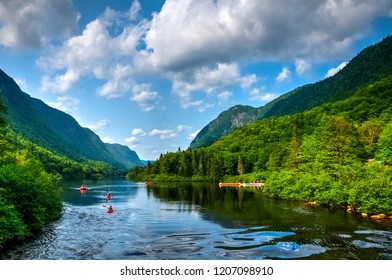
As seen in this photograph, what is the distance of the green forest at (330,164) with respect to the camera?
114 ft

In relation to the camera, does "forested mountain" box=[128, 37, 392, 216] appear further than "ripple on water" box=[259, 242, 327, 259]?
Yes

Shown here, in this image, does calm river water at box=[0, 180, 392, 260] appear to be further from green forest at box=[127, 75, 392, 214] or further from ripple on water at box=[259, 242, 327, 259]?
green forest at box=[127, 75, 392, 214]

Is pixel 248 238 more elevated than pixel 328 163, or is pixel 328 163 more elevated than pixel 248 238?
pixel 328 163

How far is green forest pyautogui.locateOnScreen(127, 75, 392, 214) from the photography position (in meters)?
34.7

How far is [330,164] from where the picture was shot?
48.3 m

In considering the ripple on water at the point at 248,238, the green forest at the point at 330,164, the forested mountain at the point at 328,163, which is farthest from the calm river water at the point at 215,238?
the green forest at the point at 330,164

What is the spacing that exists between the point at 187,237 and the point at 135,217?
1365 centimetres

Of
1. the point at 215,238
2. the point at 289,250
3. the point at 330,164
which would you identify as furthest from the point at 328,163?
the point at 289,250

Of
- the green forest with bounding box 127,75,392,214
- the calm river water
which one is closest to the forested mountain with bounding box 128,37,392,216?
the green forest with bounding box 127,75,392,214

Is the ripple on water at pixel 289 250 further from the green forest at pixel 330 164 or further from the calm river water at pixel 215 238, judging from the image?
the green forest at pixel 330 164

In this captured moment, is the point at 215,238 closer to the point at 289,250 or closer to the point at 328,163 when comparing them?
the point at 289,250
